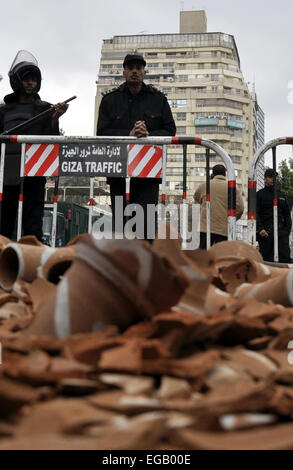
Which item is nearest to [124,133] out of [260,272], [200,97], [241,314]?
[260,272]

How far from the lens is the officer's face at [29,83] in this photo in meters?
4.87

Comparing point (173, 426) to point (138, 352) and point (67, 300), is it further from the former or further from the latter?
point (67, 300)

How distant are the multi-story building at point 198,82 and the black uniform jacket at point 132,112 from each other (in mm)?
70929

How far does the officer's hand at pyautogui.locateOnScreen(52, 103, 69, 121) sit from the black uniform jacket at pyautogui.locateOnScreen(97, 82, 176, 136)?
38 centimetres

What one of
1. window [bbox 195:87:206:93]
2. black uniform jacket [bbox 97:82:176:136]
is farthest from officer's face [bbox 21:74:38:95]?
window [bbox 195:87:206:93]

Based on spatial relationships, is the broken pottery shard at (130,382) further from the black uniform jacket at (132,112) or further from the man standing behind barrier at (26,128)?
the black uniform jacket at (132,112)

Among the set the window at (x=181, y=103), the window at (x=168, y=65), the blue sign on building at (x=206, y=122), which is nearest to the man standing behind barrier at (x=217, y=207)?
the blue sign on building at (x=206, y=122)

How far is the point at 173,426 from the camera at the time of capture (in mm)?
1212

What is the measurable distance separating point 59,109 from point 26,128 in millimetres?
350

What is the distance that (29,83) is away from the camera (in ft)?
16.1

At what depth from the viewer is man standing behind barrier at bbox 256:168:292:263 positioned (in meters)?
7.20

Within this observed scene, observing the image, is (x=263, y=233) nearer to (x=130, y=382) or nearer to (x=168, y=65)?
(x=130, y=382)

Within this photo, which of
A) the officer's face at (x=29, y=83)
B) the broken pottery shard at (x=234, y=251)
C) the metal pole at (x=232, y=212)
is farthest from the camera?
the officer's face at (x=29, y=83)
